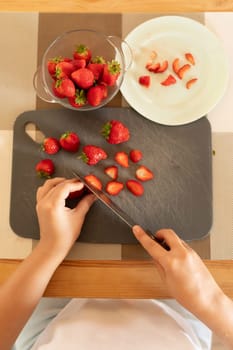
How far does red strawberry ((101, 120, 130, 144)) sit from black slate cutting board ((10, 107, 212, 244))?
2cm

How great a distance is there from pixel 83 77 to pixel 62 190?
0.26 m

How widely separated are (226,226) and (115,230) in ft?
0.87

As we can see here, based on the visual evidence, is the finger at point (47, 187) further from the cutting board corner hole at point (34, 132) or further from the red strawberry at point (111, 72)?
the red strawberry at point (111, 72)

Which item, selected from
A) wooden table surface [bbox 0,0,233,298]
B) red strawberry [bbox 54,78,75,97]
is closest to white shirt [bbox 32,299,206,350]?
wooden table surface [bbox 0,0,233,298]

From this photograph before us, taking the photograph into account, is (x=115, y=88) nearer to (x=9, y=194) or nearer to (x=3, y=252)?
(x=9, y=194)

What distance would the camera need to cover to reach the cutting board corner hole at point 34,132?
47.4 inches

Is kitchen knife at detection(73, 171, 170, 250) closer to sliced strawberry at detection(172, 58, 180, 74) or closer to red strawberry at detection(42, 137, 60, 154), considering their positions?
red strawberry at detection(42, 137, 60, 154)

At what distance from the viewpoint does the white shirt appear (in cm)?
107

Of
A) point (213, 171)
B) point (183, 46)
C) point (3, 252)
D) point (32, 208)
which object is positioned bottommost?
point (3, 252)

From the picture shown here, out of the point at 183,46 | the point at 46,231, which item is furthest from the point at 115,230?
the point at 183,46

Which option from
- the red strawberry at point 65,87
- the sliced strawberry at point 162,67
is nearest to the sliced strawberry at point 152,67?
the sliced strawberry at point 162,67

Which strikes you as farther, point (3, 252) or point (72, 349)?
point (3, 252)

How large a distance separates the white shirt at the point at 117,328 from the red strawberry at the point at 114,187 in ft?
0.85

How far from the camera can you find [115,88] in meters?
1.16
